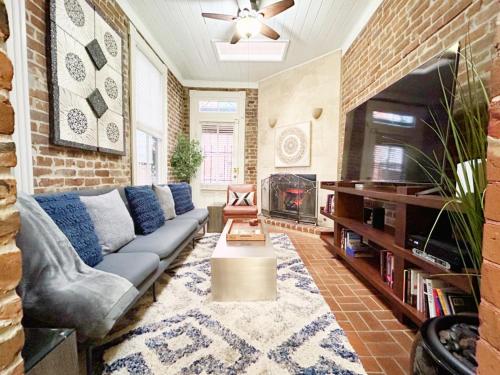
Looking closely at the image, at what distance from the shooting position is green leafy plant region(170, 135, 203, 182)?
4555 mm

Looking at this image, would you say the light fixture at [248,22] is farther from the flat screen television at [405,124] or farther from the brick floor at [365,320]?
the brick floor at [365,320]

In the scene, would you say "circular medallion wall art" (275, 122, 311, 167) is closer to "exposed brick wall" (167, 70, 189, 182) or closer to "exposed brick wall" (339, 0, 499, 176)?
"exposed brick wall" (339, 0, 499, 176)

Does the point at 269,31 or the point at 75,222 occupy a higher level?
the point at 269,31

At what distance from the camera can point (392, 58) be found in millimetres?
2375

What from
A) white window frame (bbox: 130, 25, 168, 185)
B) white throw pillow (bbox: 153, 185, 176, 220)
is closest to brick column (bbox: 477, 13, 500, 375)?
white throw pillow (bbox: 153, 185, 176, 220)

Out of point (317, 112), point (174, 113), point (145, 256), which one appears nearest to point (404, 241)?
point (145, 256)

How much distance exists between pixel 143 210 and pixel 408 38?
2.93m

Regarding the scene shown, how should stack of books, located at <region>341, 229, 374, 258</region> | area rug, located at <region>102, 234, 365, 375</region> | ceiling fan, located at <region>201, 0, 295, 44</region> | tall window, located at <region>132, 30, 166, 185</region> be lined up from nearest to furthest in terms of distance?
area rug, located at <region>102, 234, 365, 375</region>
stack of books, located at <region>341, 229, 374, 258</region>
ceiling fan, located at <region>201, 0, 295, 44</region>
tall window, located at <region>132, 30, 166, 185</region>

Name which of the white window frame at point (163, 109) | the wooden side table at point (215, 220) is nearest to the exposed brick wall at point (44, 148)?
the white window frame at point (163, 109)

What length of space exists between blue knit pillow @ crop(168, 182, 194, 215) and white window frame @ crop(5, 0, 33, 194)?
1764mm

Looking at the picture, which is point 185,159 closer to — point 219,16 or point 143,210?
point 143,210

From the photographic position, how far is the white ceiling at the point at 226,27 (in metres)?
2.75

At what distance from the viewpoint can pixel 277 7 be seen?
2426 mm

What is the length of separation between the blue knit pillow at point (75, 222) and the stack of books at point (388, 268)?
6.52 ft
